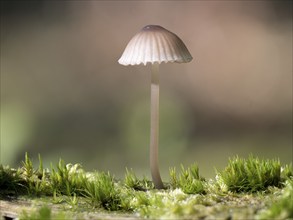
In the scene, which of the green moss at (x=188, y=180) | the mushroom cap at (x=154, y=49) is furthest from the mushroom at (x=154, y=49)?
the green moss at (x=188, y=180)

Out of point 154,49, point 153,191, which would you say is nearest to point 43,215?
point 153,191

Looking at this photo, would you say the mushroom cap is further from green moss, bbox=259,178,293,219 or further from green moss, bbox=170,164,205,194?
green moss, bbox=259,178,293,219

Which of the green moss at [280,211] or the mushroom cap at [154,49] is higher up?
the mushroom cap at [154,49]

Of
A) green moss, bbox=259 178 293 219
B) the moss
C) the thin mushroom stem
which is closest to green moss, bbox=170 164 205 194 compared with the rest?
the moss

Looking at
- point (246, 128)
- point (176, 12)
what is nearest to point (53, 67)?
point (176, 12)

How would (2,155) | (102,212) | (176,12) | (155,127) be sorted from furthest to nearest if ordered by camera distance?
(176,12) → (2,155) → (155,127) → (102,212)

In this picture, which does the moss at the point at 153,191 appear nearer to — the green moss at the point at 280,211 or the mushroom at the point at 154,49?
the green moss at the point at 280,211

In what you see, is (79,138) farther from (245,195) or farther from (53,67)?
(245,195)

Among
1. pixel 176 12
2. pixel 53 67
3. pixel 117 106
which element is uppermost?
pixel 176 12
